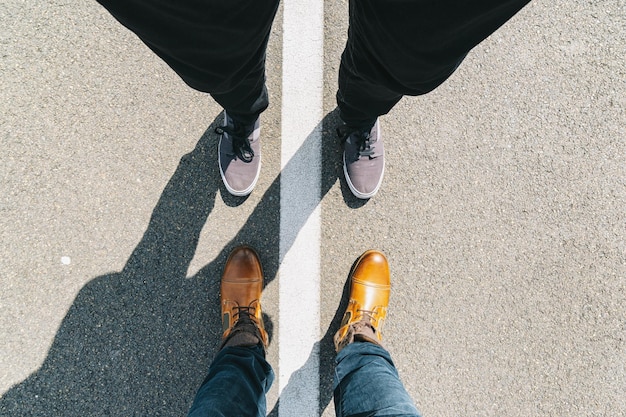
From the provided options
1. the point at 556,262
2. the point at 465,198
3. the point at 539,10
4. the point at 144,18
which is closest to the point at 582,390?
the point at 556,262

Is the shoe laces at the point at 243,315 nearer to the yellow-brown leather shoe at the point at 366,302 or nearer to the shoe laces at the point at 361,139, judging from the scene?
the yellow-brown leather shoe at the point at 366,302

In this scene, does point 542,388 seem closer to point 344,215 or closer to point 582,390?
point 582,390

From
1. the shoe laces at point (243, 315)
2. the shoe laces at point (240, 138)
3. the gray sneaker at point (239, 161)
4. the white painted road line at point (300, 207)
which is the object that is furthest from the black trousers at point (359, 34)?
the shoe laces at point (243, 315)

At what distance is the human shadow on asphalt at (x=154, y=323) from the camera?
1837 mm

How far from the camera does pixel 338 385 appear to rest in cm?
166

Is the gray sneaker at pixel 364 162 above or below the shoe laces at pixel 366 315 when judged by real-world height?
above

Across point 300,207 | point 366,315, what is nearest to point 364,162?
point 300,207

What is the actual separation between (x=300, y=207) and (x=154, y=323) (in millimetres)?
939

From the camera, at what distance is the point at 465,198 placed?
6.52 feet

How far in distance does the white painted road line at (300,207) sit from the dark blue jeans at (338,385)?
0.71 feet

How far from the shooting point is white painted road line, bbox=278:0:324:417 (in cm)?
192

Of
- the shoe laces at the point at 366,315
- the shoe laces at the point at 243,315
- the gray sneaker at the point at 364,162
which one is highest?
the gray sneaker at the point at 364,162

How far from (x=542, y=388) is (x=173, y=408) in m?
1.87

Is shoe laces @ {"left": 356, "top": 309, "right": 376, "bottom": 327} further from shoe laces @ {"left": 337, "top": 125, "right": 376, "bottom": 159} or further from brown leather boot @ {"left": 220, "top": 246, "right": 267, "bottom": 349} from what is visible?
shoe laces @ {"left": 337, "top": 125, "right": 376, "bottom": 159}
